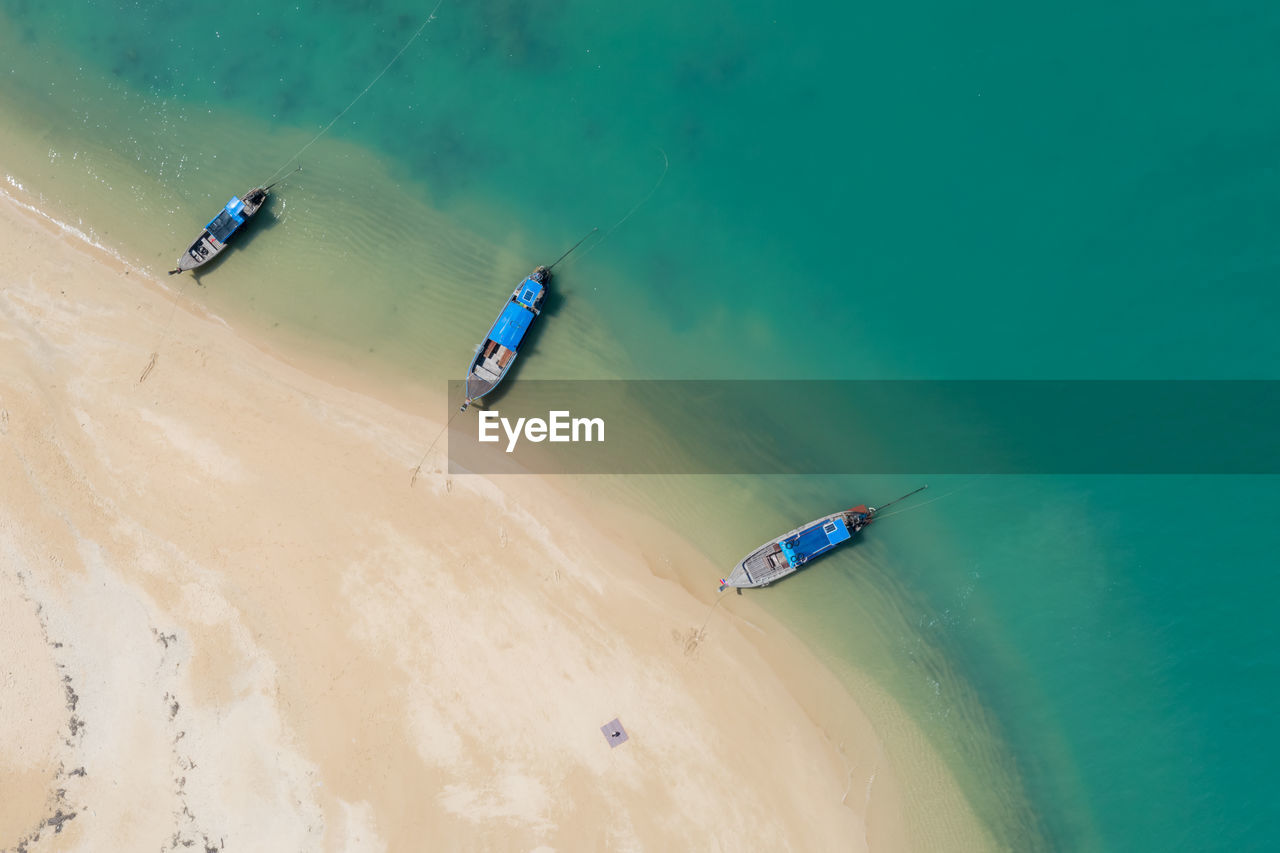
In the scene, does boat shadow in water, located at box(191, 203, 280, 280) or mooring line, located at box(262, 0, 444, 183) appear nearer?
boat shadow in water, located at box(191, 203, 280, 280)

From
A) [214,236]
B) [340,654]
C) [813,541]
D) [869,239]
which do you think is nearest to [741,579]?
[813,541]

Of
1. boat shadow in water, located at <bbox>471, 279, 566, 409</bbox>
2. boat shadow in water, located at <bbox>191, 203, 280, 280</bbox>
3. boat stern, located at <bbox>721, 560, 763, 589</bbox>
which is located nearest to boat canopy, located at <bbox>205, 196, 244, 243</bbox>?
boat shadow in water, located at <bbox>191, 203, 280, 280</bbox>

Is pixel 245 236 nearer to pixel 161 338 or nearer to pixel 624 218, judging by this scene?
pixel 161 338

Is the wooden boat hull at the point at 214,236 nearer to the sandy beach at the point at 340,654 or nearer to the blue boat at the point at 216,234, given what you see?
the blue boat at the point at 216,234

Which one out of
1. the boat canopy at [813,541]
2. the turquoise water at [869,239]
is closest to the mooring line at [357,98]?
the turquoise water at [869,239]

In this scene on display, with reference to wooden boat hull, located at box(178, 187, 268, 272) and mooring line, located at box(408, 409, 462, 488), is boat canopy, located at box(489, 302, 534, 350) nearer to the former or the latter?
mooring line, located at box(408, 409, 462, 488)

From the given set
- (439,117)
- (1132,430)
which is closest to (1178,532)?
(1132,430)

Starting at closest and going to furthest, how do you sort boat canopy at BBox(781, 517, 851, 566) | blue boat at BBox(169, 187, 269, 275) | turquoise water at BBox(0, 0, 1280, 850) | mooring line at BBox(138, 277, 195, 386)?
boat canopy at BBox(781, 517, 851, 566) → turquoise water at BBox(0, 0, 1280, 850) → mooring line at BBox(138, 277, 195, 386) → blue boat at BBox(169, 187, 269, 275)
